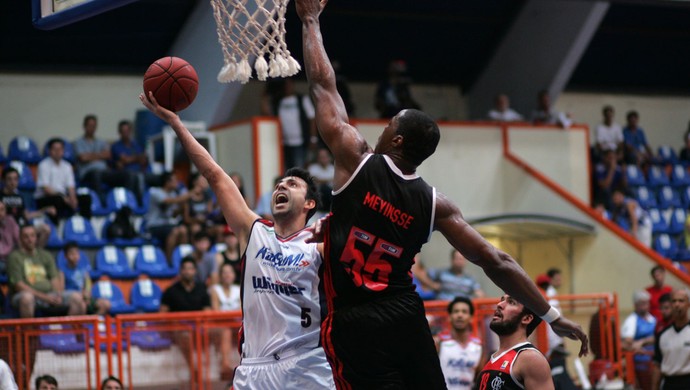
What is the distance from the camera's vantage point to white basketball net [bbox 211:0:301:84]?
714cm

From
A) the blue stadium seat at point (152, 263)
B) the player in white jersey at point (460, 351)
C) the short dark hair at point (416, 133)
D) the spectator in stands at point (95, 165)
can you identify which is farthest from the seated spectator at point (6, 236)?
the short dark hair at point (416, 133)

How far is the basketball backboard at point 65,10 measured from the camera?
24.9 ft

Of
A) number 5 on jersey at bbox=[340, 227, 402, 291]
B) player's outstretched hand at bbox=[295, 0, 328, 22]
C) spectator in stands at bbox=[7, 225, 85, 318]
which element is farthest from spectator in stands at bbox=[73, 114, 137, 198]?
number 5 on jersey at bbox=[340, 227, 402, 291]

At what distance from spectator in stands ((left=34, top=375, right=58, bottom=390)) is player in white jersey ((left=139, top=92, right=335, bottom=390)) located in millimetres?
4045

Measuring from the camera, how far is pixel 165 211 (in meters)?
15.6

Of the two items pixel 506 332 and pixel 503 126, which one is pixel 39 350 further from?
pixel 503 126

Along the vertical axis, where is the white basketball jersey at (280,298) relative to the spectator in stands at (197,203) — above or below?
below

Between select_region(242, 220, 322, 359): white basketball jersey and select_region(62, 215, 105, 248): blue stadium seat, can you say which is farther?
select_region(62, 215, 105, 248): blue stadium seat

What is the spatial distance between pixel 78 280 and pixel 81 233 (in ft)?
6.64

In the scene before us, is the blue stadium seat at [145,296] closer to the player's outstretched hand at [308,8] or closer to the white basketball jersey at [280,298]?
the white basketball jersey at [280,298]

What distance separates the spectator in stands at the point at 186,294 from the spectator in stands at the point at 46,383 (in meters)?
2.31

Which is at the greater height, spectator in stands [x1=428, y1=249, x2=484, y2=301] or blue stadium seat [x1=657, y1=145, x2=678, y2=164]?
blue stadium seat [x1=657, y1=145, x2=678, y2=164]

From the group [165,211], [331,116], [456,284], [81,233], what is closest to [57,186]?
[81,233]

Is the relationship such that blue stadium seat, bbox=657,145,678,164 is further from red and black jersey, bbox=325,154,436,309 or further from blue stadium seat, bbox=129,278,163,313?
red and black jersey, bbox=325,154,436,309
